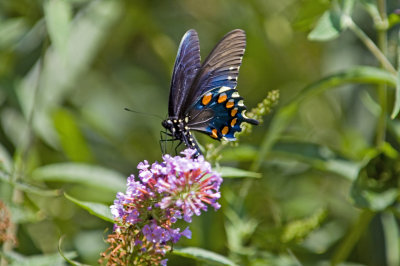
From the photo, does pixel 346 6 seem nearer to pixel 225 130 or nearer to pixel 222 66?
pixel 222 66

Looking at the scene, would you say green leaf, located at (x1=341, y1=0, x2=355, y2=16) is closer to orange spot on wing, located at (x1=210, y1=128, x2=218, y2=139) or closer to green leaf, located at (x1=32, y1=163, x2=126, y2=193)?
orange spot on wing, located at (x1=210, y1=128, x2=218, y2=139)

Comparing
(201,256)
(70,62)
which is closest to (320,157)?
(201,256)

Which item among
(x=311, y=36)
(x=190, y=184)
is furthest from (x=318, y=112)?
(x=190, y=184)

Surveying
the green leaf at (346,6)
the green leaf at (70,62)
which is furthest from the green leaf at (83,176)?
the green leaf at (346,6)

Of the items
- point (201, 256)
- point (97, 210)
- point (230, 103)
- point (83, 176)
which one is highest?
point (83, 176)

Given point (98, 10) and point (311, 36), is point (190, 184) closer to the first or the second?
point (311, 36)

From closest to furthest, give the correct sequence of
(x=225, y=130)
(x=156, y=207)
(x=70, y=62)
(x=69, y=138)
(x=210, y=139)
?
(x=156, y=207) < (x=225, y=130) < (x=210, y=139) < (x=69, y=138) < (x=70, y=62)

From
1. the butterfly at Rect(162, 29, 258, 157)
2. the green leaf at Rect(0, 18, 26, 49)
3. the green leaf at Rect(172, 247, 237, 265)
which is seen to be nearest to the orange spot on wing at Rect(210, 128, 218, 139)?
the butterfly at Rect(162, 29, 258, 157)
